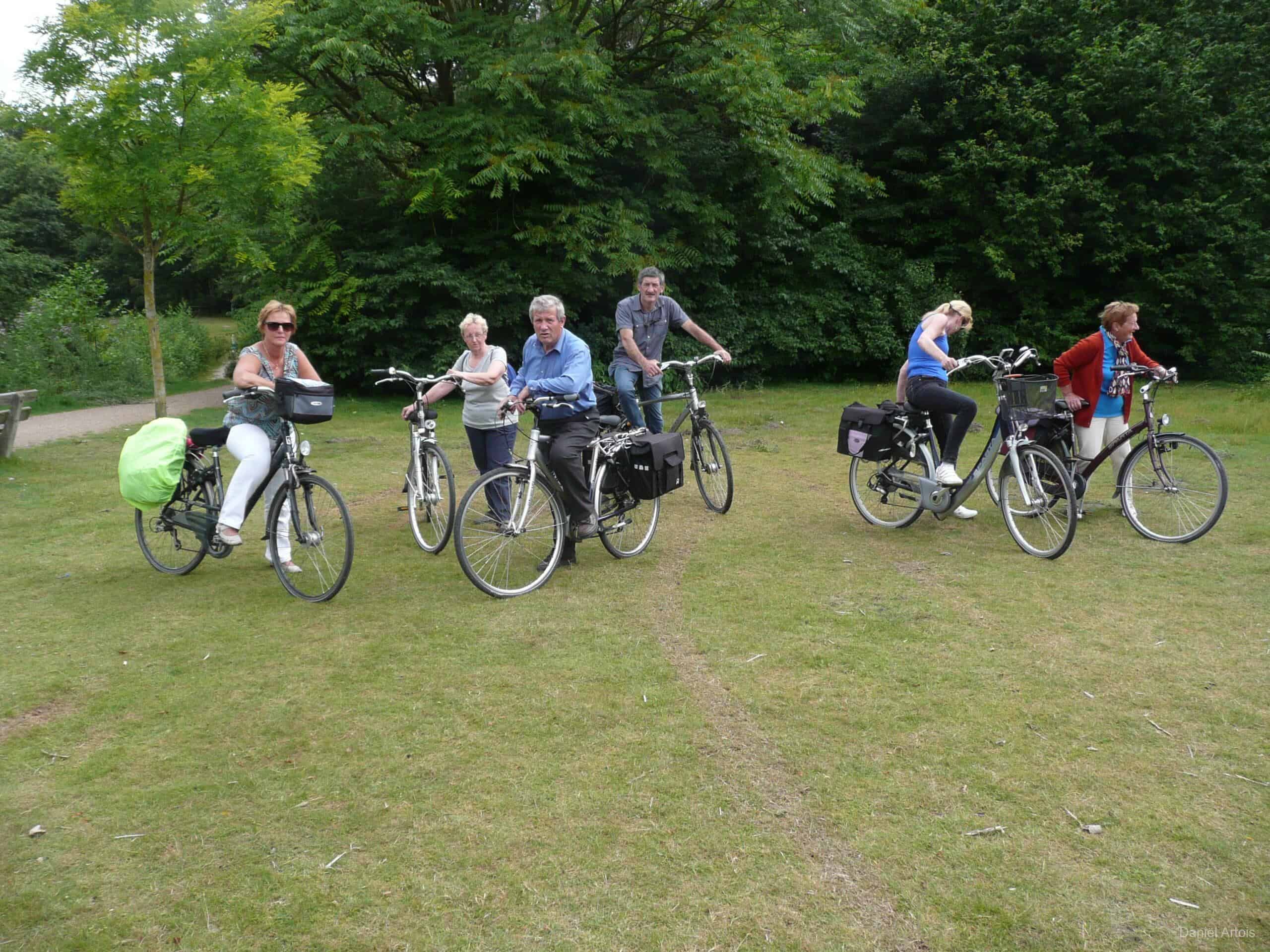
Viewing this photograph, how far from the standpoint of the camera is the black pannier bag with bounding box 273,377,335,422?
18.4 ft

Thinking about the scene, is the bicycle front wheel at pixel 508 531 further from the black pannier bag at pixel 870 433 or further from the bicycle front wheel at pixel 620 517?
the black pannier bag at pixel 870 433

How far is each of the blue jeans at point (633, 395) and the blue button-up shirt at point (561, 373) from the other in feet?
5.20

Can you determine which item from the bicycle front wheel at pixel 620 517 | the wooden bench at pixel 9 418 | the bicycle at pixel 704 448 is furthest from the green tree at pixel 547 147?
the bicycle front wheel at pixel 620 517

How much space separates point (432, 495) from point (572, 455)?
1.42 m

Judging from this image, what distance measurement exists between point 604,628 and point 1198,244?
18.9 meters

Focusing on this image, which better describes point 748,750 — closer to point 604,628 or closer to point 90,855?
point 604,628

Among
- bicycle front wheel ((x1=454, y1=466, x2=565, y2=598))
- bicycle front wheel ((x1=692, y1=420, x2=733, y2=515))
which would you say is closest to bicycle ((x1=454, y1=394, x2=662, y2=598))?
bicycle front wheel ((x1=454, y1=466, x2=565, y2=598))

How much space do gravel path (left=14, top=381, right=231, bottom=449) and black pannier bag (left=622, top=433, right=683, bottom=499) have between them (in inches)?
344

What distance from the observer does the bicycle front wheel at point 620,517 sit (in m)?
6.39

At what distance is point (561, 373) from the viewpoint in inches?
247

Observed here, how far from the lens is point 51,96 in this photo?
10.5m

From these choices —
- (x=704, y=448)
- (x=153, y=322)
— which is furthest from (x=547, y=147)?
(x=704, y=448)

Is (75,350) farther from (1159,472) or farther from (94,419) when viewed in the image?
(1159,472)

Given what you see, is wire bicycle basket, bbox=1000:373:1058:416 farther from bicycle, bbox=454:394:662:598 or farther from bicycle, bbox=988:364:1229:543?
bicycle, bbox=454:394:662:598
